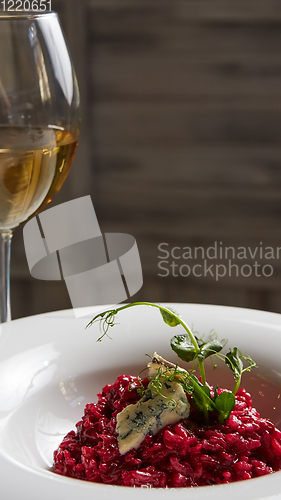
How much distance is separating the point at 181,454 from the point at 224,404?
11 centimetres

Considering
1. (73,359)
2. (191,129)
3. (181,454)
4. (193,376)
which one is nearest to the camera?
(181,454)

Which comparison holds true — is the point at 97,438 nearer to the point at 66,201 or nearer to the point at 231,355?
the point at 231,355

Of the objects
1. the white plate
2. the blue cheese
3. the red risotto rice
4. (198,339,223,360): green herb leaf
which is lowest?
the white plate

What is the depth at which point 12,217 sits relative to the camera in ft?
3.01

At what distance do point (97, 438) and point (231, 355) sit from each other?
0.25 metres

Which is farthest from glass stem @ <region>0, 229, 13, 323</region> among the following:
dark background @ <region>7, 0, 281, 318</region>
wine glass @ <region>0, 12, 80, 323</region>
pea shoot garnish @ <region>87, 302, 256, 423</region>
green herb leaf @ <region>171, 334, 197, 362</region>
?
dark background @ <region>7, 0, 281, 318</region>

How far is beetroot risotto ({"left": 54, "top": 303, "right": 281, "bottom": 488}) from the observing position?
2.50ft

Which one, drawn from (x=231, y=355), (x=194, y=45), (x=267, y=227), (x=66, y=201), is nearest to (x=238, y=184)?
(x=267, y=227)

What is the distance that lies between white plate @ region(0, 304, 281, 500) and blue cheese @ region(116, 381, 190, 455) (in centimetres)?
17

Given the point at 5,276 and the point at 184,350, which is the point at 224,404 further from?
the point at 5,276

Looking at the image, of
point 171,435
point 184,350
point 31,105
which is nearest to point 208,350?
point 184,350

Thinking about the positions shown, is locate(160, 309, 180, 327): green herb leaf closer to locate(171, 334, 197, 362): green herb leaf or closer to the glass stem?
locate(171, 334, 197, 362): green herb leaf

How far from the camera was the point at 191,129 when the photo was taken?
7.82ft

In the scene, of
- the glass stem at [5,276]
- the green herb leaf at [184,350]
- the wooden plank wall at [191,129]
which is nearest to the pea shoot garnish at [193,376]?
the green herb leaf at [184,350]
